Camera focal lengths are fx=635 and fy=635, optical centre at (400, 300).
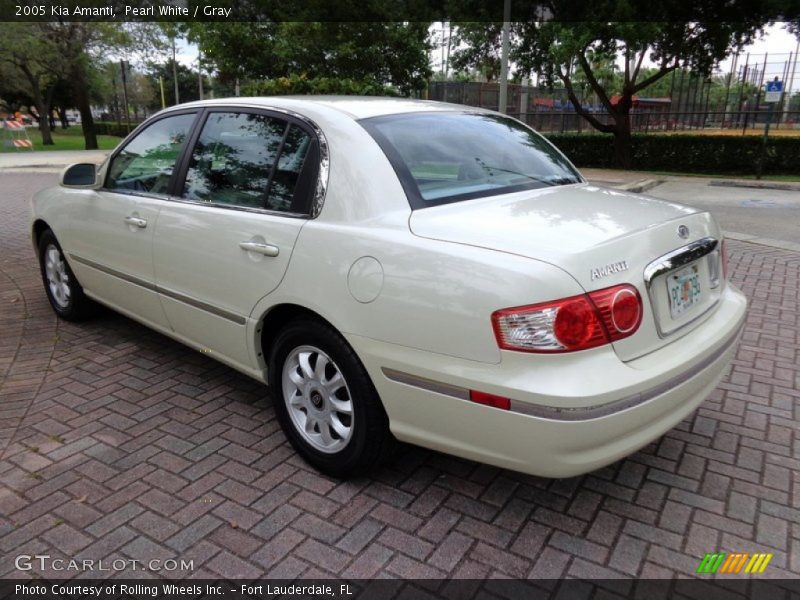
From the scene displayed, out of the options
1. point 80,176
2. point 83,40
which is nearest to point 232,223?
point 80,176

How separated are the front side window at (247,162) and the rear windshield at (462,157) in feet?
1.37

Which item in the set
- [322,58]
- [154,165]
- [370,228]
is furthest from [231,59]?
[370,228]

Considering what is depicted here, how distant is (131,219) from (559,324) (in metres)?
2.75

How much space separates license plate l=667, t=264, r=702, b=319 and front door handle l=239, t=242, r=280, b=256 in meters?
1.67

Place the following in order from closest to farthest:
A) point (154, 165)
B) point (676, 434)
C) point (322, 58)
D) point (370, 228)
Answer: point (370, 228)
point (676, 434)
point (154, 165)
point (322, 58)

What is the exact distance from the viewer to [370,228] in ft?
8.44

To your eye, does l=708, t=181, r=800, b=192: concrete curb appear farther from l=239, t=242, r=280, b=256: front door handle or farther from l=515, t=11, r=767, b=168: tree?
l=239, t=242, r=280, b=256: front door handle

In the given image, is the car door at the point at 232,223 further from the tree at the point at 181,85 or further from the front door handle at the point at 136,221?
the tree at the point at 181,85

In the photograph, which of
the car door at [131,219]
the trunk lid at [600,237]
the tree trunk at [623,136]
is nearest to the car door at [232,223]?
the car door at [131,219]

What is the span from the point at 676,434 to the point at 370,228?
198cm

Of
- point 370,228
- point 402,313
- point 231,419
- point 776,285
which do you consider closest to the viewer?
Result: point 402,313

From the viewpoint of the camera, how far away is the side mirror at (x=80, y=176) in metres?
4.39

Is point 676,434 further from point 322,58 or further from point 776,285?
point 322,58

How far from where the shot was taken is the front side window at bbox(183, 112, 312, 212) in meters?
3.00
